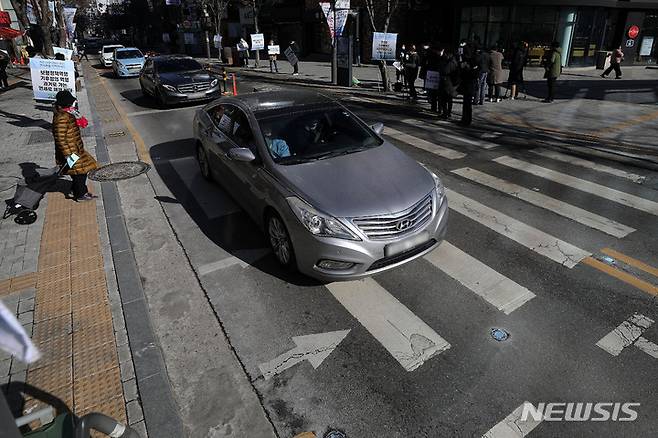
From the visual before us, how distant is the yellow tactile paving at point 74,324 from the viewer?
11.6 ft

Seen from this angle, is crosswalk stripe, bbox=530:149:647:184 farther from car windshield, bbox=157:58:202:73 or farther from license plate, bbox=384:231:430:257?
car windshield, bbox=157:58:202:73

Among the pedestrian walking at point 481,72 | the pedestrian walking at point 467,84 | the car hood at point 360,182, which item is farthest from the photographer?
the pedestrian walking at point 481,72

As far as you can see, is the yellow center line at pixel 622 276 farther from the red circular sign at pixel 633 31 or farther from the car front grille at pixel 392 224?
the red circular sign at pixel 633 31

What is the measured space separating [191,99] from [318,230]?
39.7 feet

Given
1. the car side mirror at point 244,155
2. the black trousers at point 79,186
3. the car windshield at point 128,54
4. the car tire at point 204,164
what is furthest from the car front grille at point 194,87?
the car windshield at point 128,54

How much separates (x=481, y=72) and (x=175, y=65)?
10.8 m

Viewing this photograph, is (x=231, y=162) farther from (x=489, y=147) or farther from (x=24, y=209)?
(x=489, y=147)

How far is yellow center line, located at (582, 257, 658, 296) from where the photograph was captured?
4.70 m

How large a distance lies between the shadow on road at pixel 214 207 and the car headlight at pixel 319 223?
84cm

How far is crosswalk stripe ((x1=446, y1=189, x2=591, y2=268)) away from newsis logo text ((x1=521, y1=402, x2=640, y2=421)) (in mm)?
2133

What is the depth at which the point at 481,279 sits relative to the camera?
4949 millimetres

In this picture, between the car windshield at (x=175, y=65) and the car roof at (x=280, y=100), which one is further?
the car windshield at (x=175, y=65)

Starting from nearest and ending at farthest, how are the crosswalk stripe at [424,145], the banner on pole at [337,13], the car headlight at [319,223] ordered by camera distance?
the car headlight at [319,223], the crosswalk stripe at [424,145], the banner on pole at [337,13]

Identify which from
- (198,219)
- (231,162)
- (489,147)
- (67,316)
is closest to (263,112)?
(231,162)
